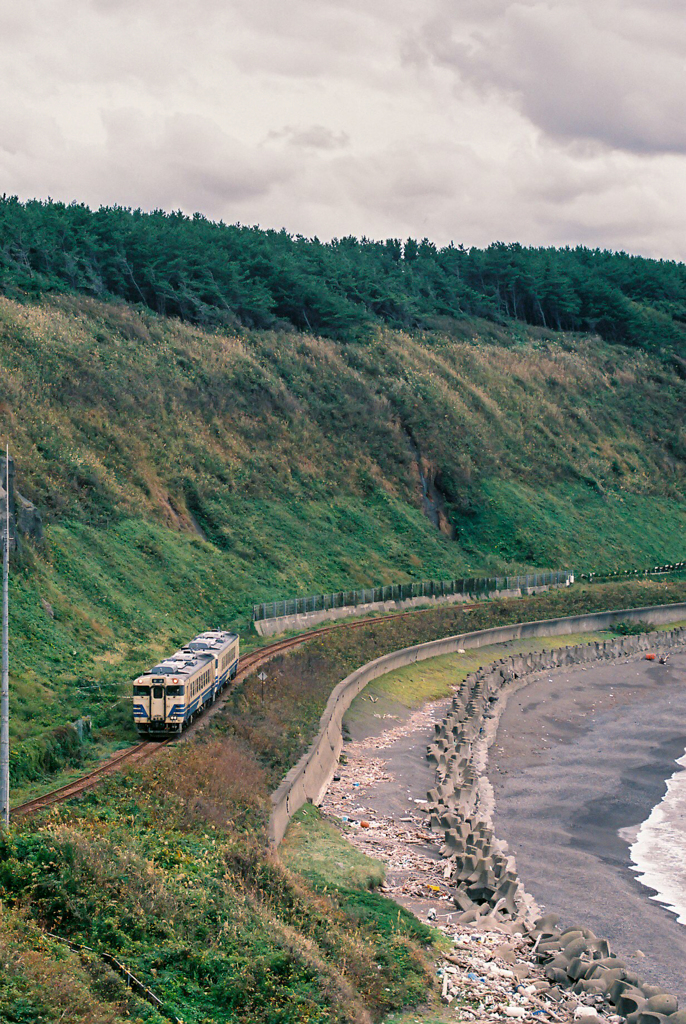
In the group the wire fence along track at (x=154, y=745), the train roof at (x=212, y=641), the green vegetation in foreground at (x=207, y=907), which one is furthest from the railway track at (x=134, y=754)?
the train roof at (x=212, y=641)

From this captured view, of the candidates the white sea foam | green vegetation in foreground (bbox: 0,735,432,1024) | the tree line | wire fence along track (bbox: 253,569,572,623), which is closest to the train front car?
green vegetation in foreground (bbox: 0,735,432,1024)

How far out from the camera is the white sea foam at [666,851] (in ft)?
88.3

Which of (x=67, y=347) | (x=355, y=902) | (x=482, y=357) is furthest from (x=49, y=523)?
(x=482, y=357)

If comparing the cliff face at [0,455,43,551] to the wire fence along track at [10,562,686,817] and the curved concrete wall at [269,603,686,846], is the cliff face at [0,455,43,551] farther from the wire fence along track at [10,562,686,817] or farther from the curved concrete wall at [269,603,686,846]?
the curved concrete wall at [269,603,686,846]

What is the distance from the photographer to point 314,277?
10762 centimetres

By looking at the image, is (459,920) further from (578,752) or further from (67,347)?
(67,347)

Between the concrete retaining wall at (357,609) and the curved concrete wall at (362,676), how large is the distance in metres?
6.39

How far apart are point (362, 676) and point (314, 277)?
Answer: 2779 inches

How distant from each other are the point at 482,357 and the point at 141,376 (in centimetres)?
5128

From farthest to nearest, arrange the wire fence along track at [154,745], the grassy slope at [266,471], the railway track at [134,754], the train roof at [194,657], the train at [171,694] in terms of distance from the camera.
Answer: the grassy slope at [266,471]
the train roof at [194,657]
the train at [171,694]
the wire fence along track at [154,745]
the railway track at [134,754]

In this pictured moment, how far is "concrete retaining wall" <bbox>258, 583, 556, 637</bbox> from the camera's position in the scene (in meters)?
52.0

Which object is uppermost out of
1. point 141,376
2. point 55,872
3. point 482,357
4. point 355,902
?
point 482,357

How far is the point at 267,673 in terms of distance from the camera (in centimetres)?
3953

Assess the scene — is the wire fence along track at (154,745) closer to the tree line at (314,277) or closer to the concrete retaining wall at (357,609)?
the concrete retaining wall at (357,609)
